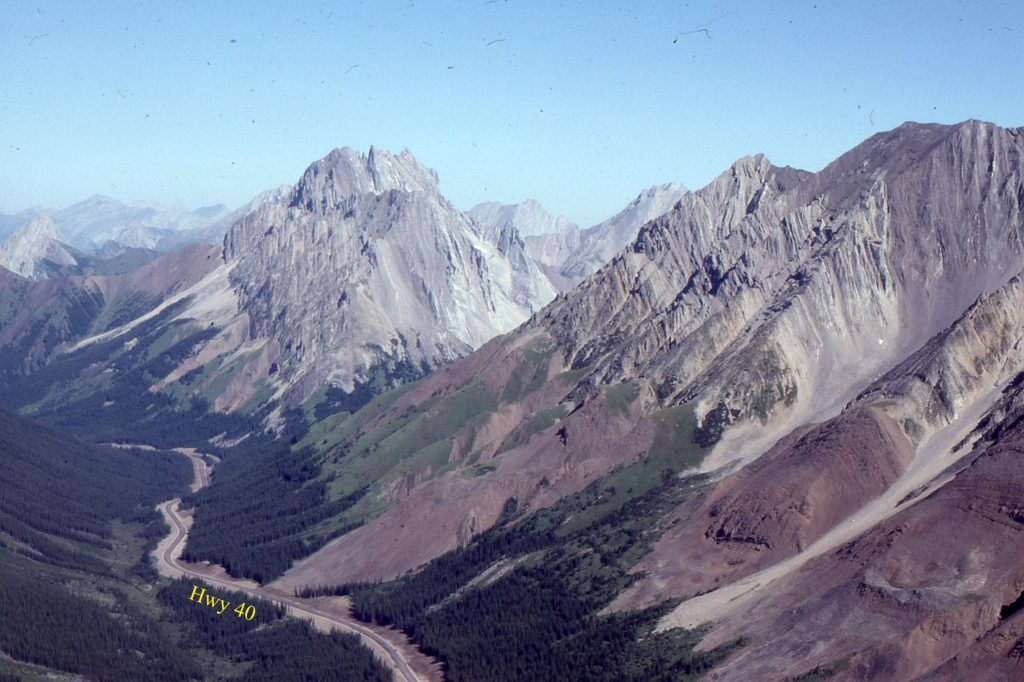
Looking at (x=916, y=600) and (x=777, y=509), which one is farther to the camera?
(x=777, y=509)

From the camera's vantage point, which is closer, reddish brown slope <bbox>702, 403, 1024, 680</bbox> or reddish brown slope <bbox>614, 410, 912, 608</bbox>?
reddish brown slope <bbox>702, 403, 1024, 680</bbox>

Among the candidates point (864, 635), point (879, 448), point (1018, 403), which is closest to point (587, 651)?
point (864, 635)

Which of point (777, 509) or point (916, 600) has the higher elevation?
point (777, 509)

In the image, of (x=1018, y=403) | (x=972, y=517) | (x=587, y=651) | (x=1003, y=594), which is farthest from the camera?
(x=1018, y=403)

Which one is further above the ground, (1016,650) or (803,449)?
(803,449)

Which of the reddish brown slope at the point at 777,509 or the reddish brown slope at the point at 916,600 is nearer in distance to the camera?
the reddish brown slope at the point at 916,600

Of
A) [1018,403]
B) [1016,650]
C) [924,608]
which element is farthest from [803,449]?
[1016,650]

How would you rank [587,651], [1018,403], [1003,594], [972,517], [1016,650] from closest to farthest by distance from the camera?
[1016,650] → [1003,594] → [972,517] → [587,651] → [1018,403]

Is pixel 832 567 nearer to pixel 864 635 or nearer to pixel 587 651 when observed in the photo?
pixel 864 635

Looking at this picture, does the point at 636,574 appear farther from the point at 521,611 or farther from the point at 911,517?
the point at 911,517

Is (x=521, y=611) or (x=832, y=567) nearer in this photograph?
(x=832, y=567)
